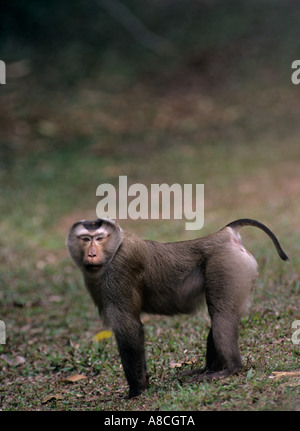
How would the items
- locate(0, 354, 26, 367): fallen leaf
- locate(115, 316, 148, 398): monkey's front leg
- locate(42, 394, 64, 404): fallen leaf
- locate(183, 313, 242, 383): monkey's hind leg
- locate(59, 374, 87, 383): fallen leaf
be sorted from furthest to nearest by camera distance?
locate(0, 354, 26, 367): fallen leaf
locate(59, 374, 87, 383): fallen leaf
locate(42, 394, 64, 404): fallen leaf
locate(115, 316, 148, 398): monkey's front leg
locate(183, 313, 242, 383): monkey's hind leg

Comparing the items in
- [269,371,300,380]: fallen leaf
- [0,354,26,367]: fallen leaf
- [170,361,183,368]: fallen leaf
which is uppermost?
[269,371,300,380]: fallen leaf

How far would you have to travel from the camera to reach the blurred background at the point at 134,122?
365 inches

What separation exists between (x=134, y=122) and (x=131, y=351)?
1043cm

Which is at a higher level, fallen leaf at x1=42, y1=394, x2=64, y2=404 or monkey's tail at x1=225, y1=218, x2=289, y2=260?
monkey's tail at x1=225, y1=218, x2=289, y2=260


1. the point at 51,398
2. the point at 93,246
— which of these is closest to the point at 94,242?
the point at 93,246

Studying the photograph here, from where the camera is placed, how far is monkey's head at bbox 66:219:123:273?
4.72 m

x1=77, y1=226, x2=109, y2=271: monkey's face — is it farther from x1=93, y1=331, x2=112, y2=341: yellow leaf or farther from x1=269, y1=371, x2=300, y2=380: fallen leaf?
x1=93, y1=331, x2=112, y2=341: yellow leaf

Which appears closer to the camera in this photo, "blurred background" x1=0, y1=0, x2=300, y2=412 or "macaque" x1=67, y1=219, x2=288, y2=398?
"macaque" x1=67, y1=219, x2=288, y2=398

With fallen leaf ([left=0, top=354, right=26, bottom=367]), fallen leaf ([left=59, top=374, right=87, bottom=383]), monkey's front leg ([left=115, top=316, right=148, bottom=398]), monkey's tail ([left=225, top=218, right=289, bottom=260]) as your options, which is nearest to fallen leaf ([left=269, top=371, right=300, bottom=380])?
monkey's tail ([left=225, top=218, right=289, bottom=260])

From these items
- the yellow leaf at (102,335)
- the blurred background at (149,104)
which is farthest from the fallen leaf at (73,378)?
the blurred background at (149,104)

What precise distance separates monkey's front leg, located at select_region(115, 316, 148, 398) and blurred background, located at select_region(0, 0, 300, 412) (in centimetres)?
230

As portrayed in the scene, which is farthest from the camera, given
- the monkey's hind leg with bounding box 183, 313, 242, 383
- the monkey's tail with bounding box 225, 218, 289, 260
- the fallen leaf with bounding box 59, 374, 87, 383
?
the fallen leaf with bounding box 59, 374, 87, 383

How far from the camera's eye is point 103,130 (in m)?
14.5
